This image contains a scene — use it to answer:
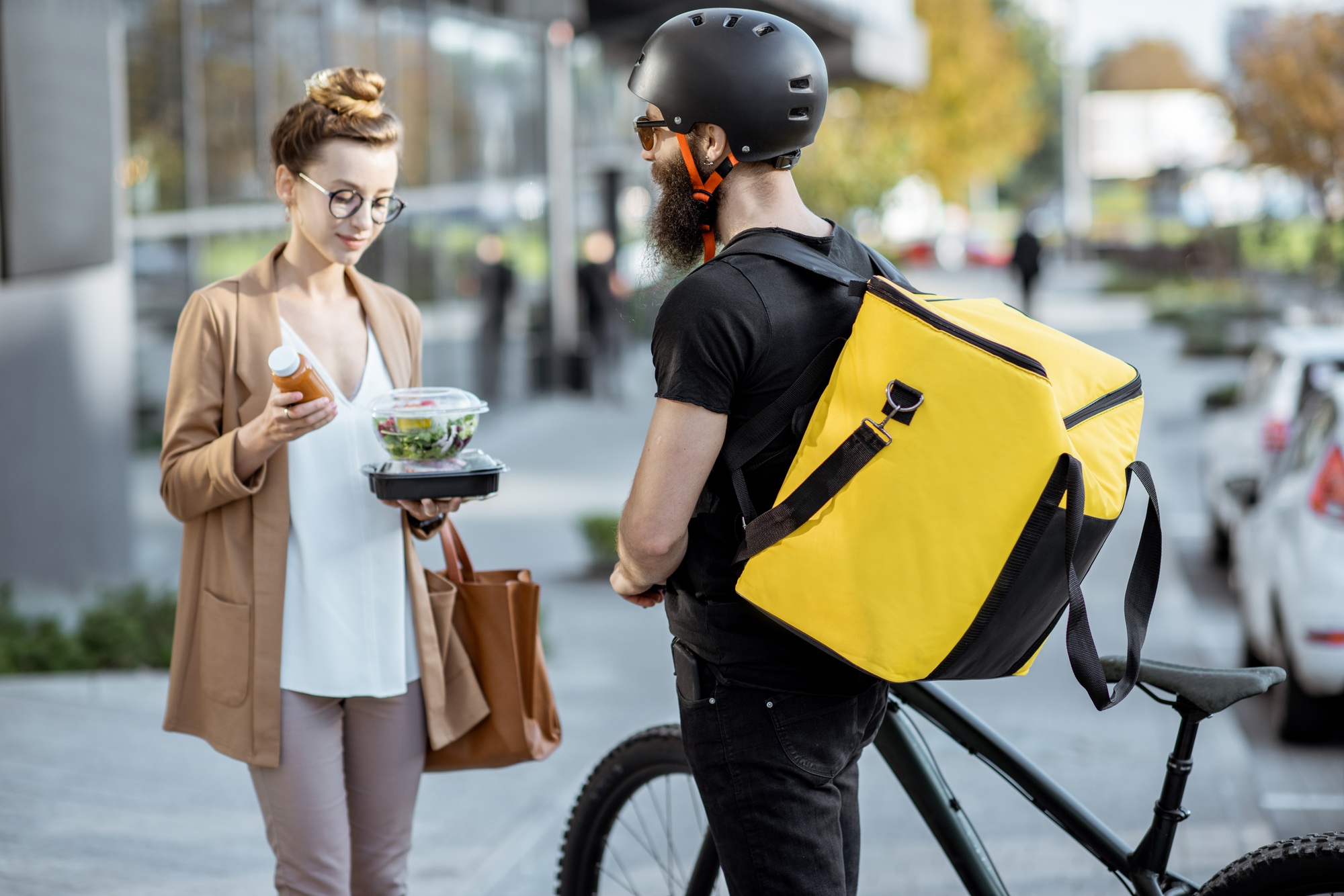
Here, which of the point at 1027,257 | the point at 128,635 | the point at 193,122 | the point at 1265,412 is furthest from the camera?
the point at 1027,257

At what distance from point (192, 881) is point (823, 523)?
10.2 feet

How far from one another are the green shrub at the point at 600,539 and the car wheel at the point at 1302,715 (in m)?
4.06

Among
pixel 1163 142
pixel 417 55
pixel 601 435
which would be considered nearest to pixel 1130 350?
pixel 601 435

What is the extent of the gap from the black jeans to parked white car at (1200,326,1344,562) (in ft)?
21.7

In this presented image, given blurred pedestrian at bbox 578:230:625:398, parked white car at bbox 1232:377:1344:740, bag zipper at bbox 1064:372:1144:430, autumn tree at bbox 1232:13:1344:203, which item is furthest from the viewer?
autumn tree at bbox 1232:13:1344:203

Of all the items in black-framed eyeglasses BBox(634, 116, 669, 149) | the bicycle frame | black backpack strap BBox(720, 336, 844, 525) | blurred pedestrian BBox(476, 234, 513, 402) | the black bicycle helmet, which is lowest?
blurred pedestrian BBox(476, 234, 513, 402)

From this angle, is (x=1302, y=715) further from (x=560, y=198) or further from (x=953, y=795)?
(x=560, y=198)

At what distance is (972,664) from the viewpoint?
223cm

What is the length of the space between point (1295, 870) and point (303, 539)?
1.86 meters

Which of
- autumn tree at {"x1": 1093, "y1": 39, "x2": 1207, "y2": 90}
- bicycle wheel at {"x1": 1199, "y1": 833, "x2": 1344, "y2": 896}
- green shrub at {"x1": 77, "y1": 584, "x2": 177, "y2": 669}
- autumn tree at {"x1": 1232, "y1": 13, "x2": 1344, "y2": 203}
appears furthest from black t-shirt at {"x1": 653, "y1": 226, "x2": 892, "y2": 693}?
autumn tree at {"x1": 1093, "y1": 39, "x2": 1207, "y2": 90}

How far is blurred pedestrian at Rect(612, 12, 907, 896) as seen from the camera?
7.39 feet

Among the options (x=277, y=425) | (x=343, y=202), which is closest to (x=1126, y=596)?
(x=277, y=425)

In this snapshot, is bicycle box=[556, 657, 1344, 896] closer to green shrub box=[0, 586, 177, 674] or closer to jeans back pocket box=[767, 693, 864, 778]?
jeans back pocket box=[767, 693, 864, 778]

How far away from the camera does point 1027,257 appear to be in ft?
90.8
